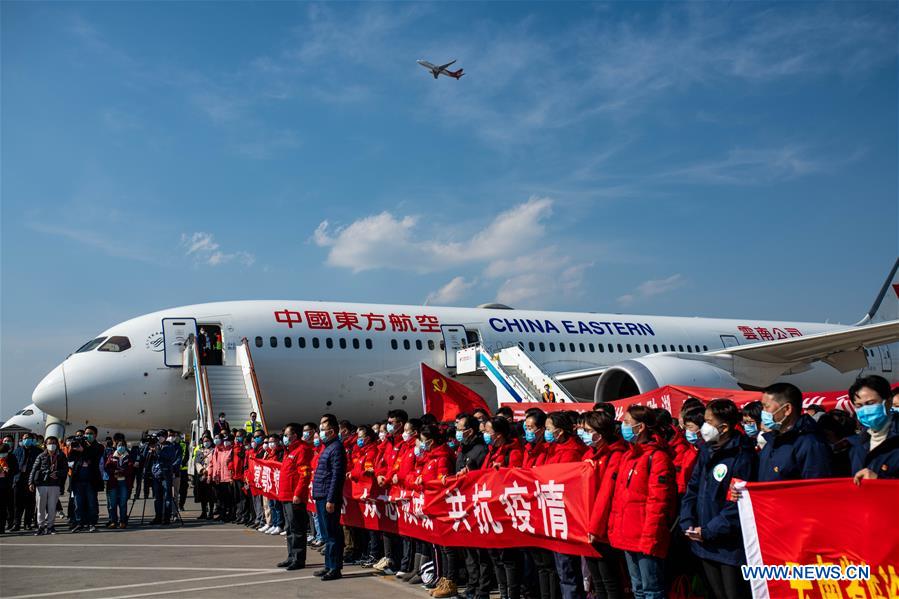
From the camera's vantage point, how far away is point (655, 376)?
15914 millimetres

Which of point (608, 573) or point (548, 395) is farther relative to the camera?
point (548, 395)

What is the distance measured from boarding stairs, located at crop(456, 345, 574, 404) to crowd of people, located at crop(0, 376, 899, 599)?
6.82m

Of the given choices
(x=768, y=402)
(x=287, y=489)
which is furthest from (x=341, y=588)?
(x=768, y=402)

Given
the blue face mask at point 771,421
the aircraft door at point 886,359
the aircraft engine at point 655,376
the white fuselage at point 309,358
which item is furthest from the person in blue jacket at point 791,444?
the aircraft door at point 886,359

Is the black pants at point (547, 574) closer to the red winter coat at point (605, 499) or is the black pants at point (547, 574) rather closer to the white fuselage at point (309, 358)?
the red winter coat at point (605, 499)

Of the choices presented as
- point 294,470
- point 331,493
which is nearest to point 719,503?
point 331,493

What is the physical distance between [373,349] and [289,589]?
1101cm

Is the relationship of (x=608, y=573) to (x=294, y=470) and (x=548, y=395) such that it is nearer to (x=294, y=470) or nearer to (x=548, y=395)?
(x=294, y=470)

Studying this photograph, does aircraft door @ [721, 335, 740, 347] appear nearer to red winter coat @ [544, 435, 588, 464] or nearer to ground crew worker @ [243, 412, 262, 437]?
ground crew worker @ [243, 412, 262, 437]

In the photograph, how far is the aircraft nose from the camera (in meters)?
15.6

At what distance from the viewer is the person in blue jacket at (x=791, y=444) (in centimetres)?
446

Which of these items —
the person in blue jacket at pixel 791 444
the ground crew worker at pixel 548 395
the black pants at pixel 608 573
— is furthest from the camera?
the ground crew worker at pixel 548 395

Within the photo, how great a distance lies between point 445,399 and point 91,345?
7.90m

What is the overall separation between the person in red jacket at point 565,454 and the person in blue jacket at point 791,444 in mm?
1850
